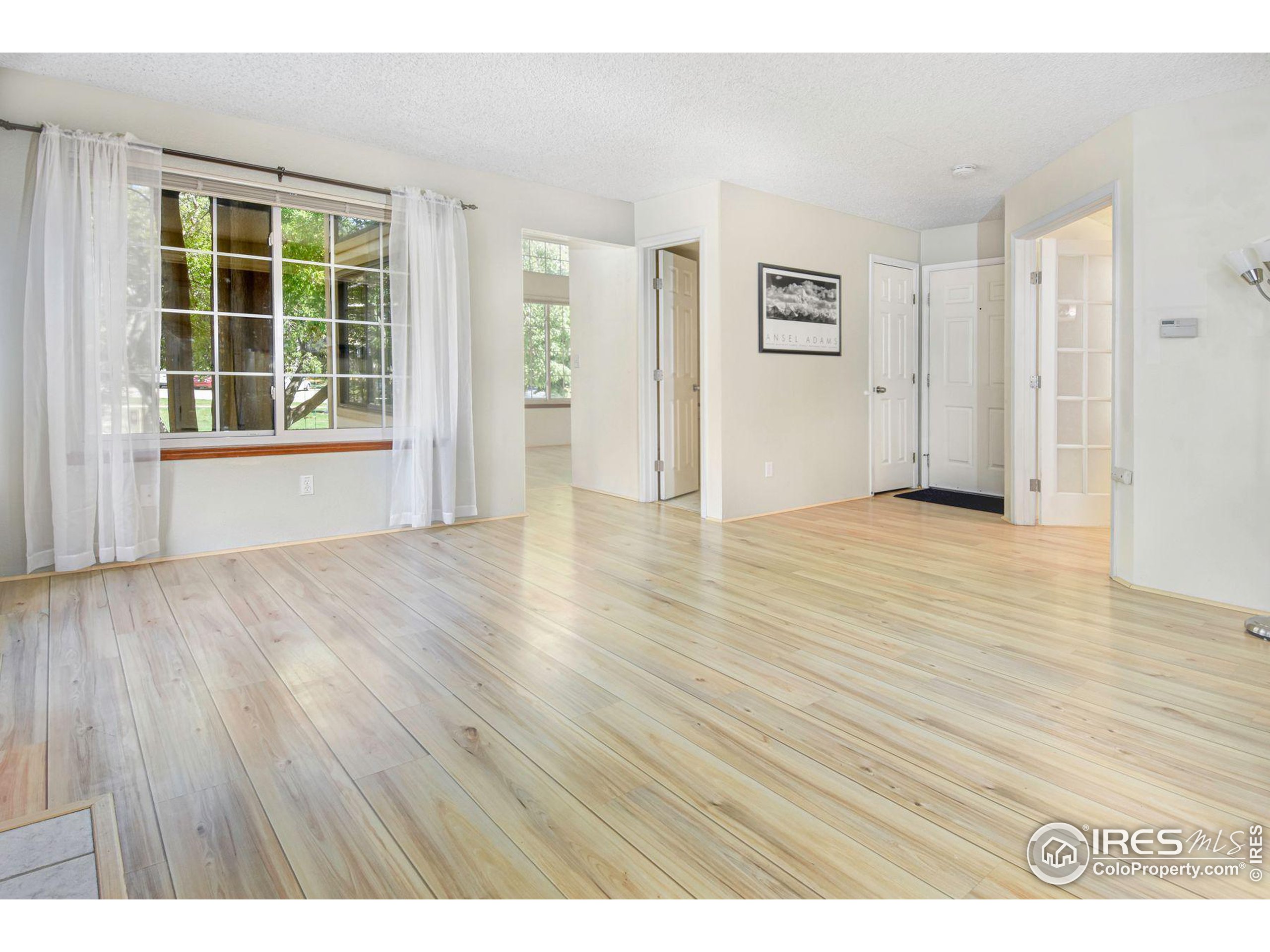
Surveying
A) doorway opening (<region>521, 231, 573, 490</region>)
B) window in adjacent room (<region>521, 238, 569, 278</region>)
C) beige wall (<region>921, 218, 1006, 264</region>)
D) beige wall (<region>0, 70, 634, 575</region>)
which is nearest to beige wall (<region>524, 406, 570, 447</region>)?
doorway opening (<region>521, 231, 573, 490</region>)

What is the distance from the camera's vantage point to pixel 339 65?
3252 millimetres

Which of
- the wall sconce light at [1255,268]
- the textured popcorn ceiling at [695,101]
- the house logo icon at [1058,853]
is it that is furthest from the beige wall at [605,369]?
the house logo icon at [1058,853]

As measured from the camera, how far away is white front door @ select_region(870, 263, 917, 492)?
6.28m

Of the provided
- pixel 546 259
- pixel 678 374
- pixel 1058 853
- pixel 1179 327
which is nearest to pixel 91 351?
pixel 678 374

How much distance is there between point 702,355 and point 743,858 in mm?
4124

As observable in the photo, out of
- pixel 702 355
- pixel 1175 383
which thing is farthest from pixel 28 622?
pixel 1175 383

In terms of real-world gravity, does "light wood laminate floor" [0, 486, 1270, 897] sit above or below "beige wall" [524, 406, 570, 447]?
below

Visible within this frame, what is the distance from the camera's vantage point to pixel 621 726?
202cm

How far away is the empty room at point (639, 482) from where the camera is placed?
5.16 ft

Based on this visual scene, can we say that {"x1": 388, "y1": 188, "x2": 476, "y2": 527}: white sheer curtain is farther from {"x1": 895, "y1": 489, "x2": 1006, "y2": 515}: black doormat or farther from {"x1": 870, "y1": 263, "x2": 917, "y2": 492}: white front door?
{"x1": 895, "y1": 489, "x2": 1006, "y2": 515}: black doormat

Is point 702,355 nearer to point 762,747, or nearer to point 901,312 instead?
point 901,312

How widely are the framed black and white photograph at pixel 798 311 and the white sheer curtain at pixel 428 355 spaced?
7.09 ft

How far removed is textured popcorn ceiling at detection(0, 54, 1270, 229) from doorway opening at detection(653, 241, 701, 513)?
4.06 feet

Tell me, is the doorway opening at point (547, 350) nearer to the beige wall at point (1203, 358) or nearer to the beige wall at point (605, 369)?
the beige wall at point (605, 369)
